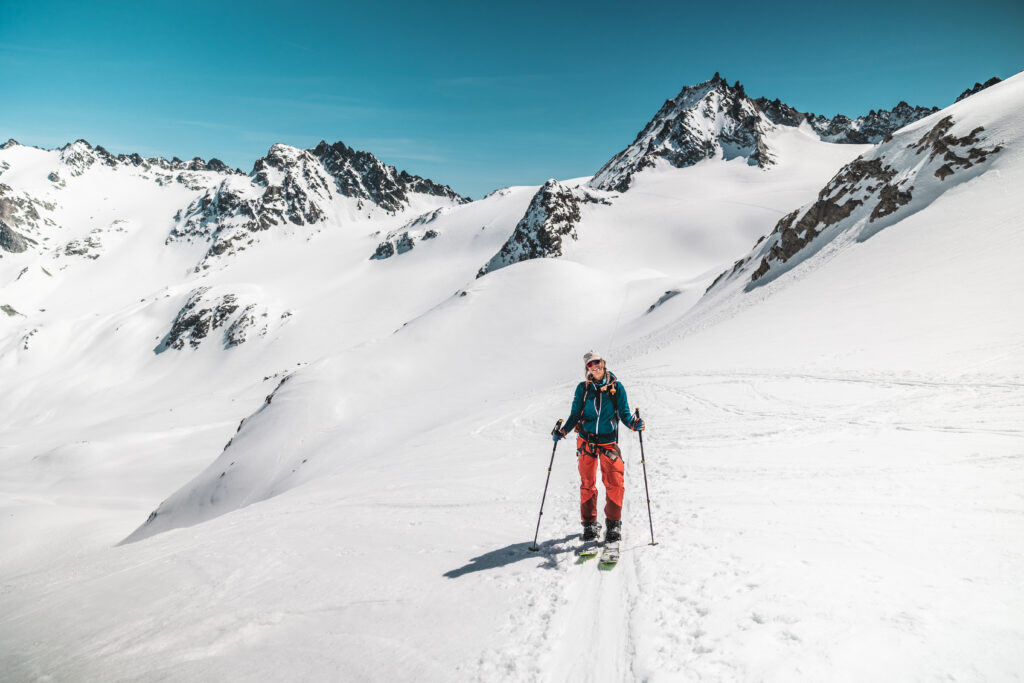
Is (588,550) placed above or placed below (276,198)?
below

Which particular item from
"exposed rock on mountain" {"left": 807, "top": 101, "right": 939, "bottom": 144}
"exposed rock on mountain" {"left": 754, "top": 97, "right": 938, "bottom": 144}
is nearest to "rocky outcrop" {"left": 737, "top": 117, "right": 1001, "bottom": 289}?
"exposed rock on mountain" {"left": 754, "top": 97, "right": 938, "bottom": 144}

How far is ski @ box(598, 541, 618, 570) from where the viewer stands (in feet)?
18.8

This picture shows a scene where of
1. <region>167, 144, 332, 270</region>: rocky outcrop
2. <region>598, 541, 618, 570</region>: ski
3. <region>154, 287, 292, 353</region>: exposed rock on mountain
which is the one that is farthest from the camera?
<region>167, 144, 332, 270</region>: rocky outcrop

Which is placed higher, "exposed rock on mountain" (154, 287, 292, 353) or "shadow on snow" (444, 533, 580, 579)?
"exposed rock on mountain" (154, 287, 292, 353)

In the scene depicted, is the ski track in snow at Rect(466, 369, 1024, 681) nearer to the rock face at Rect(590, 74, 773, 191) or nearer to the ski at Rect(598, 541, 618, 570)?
the ski at Rect(598, 541, 618, 570)

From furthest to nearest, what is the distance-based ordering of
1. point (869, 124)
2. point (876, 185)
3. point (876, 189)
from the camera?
1. point (869, 124)
2. point (876, 185)
3. point (876, 189)

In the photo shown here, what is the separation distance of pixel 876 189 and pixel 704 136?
102m

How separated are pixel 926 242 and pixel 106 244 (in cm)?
22964

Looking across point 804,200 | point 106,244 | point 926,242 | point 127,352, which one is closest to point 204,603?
point 926,242

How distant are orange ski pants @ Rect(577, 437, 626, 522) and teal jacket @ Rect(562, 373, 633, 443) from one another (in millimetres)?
149

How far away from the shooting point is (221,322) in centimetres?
9150

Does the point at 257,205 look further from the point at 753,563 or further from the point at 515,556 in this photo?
the point at 753,563

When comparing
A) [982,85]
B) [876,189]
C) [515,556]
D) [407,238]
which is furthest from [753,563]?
[982,85]

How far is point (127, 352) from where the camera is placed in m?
94.3
